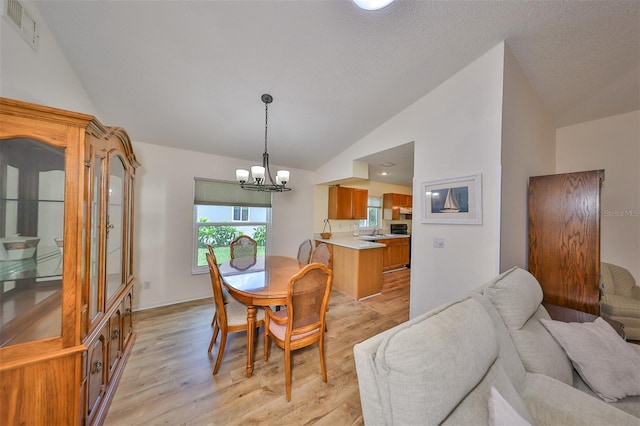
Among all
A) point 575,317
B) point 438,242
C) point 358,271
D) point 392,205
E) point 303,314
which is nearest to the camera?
point 575,317

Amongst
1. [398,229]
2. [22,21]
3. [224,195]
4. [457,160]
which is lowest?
[398,229]

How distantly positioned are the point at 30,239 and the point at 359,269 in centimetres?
329

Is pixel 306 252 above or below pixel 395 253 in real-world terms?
above

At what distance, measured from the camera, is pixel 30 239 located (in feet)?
3.94

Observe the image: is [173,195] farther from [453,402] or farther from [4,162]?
[453,402]

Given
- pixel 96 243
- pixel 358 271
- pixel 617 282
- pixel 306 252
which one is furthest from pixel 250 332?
pixel 617 282

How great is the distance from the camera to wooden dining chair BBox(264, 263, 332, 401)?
1558mm

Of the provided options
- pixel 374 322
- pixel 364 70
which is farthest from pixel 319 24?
pixel 374 322

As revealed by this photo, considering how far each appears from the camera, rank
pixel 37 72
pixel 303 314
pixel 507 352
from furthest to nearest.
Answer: pixel 303 314 → pixel 37 72 → pixel 507 352

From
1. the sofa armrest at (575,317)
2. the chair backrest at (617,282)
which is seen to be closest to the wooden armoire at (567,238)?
the sofa armrest at (575,317)

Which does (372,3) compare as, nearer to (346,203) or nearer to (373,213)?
(346,203)

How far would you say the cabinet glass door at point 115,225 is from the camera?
165 cm

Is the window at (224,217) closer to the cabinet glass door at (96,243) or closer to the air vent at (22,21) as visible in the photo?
the cabinet glass door at (96,243)

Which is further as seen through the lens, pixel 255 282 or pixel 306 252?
pixel 306 252
